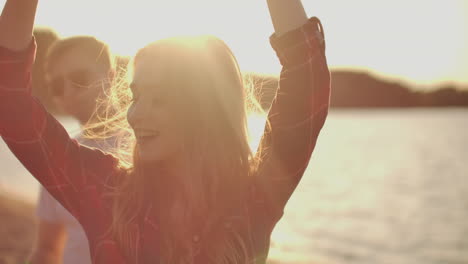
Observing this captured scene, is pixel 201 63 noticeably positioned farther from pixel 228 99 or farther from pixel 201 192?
pixel 201 192

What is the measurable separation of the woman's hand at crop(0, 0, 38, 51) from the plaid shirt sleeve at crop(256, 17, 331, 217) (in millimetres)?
729

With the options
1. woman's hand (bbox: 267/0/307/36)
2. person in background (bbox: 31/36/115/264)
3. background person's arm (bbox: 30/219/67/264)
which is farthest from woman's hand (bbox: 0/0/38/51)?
background person's arm (bbox: 30/219/67/264)

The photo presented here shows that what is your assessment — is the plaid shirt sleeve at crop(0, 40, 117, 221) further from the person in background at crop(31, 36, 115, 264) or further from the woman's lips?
the person in background at crop(31, 36, 115, 264)

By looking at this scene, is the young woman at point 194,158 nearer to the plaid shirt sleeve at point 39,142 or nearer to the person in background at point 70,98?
the plaid shirt sleeve at point 39,142

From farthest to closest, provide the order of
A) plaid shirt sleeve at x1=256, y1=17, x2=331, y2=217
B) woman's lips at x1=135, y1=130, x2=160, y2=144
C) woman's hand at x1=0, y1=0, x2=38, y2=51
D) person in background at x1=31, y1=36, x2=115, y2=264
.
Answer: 1. person in background at x1=31, y1=36, x2=115, y2=264
2. woman's lips at x1=135, y1=130, x2=160, y2=144
3. plaid shirt sleeve at x1=256, y1=17, x2=331, y2=217
4. woman's hand at x1=0, y1=0, x2=38, y2=51

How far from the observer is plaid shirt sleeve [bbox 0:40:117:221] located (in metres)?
1.92

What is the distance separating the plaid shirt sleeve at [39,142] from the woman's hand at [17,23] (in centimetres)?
2

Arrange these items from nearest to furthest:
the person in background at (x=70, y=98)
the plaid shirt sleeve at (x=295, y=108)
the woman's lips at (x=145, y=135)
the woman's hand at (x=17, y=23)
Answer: the woman's hand at (x=17, y=23) → the plaid shirt sleeve at (x=295, y=108) → the woman's lips at (x=145, y=135) → the person in background at (x=70, y=98)

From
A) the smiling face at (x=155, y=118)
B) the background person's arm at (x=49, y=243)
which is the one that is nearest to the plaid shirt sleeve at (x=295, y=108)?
the smiling face at (x=155, y=118)

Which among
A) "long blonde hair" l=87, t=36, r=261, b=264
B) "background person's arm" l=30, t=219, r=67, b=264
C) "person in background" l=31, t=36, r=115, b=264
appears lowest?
"background person's arm" l=30, t=219, r=67, b=264

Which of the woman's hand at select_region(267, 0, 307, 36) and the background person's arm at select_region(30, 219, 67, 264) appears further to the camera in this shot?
the background person's arm at select_region(30, 219, 67, 264)

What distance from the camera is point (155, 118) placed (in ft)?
6.86

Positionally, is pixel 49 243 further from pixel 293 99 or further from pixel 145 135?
pixel 293 99

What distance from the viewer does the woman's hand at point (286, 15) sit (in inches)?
77.9
